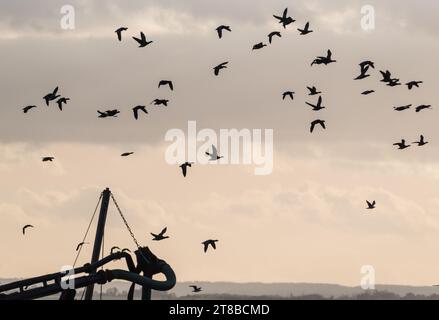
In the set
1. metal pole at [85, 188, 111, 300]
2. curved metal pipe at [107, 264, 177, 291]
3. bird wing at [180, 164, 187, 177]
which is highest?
bird wing at [180, 164, 187, 177]

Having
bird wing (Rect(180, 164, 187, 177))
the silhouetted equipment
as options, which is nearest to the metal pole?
bird wing (Rect(180, 164, 187, 177))

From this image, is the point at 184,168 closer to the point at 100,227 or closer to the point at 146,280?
the point at 100,227

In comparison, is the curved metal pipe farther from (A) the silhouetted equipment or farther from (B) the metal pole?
(B) the metal pole

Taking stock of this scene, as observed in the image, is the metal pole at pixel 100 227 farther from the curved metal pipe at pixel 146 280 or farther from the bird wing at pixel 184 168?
the curved metal pipe at pixel 146 280

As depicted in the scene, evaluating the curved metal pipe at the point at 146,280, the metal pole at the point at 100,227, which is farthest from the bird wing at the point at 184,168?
the curved metal pipe at the point at 146,280

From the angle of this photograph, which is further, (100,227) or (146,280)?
(100,227)

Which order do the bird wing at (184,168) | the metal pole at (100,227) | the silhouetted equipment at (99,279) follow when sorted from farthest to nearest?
the metal pole at (100,227) < the bird wing at (184,168) < the silhouetted equipment at (99,279)

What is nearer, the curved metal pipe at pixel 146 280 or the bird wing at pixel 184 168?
the curved metal pipe at pixel 146 280

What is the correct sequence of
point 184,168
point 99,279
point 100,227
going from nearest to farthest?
point 99,279
point 184,168
point 100,227

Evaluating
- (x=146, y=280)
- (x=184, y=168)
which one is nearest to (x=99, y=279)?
(x=146, y=280)

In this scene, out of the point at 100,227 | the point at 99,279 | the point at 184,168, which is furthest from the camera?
the point at 100,227

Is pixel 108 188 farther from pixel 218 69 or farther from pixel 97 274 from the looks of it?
pixel 97 274
